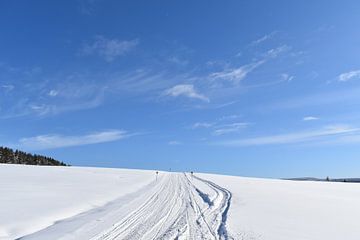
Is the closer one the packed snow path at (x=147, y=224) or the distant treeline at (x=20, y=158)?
the packed snow path at (x=147, y=224)

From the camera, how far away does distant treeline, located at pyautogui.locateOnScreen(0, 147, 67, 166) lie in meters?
97.0

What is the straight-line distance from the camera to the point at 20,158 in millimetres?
105625

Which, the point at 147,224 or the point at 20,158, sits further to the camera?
the point at 20,158

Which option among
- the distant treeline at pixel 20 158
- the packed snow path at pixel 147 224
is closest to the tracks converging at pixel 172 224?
the packed snow path at pixel 147 224

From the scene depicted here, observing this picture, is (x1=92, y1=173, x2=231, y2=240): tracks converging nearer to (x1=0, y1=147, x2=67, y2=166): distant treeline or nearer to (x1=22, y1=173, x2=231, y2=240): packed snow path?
(x1=22, y1=173, x2=231, y2=240): packed snow path

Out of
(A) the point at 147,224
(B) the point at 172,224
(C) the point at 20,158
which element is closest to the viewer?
(B) the point at 172,224

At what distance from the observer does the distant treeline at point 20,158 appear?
318 ft

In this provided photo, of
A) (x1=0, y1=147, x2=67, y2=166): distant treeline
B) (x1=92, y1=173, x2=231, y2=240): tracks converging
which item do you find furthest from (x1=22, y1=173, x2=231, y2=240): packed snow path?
(x1=0, y1=147, x2=67, y2=166): distant treeline

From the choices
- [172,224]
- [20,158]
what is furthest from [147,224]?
[20,158]

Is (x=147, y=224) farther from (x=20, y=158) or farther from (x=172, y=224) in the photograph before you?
(x=20, y=158)

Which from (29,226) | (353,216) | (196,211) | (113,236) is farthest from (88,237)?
(353,216)

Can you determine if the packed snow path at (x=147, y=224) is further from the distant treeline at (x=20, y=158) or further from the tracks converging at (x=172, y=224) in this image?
the distant treeline at (x=20, y=158)

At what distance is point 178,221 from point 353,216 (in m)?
6.40

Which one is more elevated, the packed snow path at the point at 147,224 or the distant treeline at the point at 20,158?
the distant treeline at the point at 20,158
